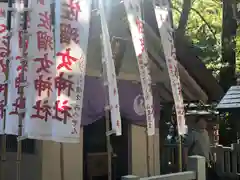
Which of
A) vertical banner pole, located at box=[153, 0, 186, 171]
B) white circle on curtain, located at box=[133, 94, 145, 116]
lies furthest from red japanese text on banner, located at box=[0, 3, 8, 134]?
white circle on curtain, located at box=[133, 94, 145, 116]

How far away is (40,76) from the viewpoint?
5797mm

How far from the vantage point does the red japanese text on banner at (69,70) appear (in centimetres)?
555

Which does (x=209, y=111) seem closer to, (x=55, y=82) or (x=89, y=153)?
(x=89, y=153)

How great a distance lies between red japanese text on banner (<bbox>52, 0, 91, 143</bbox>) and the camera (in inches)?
219

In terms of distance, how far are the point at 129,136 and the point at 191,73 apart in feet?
8.71

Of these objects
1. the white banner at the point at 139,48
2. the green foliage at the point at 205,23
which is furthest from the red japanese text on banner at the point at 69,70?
the green foliage at the point at 205,23

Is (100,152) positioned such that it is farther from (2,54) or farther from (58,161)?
(2,54)

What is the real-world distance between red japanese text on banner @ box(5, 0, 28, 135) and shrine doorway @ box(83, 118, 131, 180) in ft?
15.1

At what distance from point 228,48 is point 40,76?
9472 mm

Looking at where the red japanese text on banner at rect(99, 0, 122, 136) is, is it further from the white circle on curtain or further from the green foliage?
the green foliage

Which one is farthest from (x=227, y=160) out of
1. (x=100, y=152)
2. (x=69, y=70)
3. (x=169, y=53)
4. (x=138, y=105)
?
(x=69, y=70)

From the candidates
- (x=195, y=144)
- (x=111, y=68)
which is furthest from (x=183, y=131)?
(x=195, y=144)

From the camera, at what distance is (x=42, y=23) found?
605 centimetres

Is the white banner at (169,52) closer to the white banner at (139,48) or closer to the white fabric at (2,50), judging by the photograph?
the white banner at (139,48)
